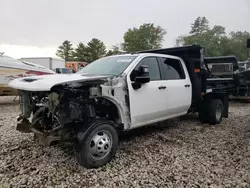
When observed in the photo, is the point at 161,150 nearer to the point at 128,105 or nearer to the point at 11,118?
the point at 128,105

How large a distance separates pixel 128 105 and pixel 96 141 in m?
0.86

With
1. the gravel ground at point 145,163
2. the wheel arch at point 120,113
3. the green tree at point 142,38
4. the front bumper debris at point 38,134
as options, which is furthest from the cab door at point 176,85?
the green tree at point 142,38

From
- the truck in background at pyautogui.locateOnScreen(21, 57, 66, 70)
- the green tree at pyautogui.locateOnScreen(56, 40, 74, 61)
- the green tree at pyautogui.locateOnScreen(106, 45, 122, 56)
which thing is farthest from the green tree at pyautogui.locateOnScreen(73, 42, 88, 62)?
the truck in background at pyautogui.locateOnScreen(21, 57, 66, 70)

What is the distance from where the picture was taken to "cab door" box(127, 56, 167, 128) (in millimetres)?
3719

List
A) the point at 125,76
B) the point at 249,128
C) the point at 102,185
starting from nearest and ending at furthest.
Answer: the point at 102,185 < the point at 125,76 < the point at 249,128

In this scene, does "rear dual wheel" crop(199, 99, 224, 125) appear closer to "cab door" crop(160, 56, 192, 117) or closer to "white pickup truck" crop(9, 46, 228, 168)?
"cab door" crop(160, 56, 192, 117)

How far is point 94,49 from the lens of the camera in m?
52.3

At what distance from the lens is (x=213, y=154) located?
3.72 metres

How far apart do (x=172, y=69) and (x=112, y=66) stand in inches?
61.6

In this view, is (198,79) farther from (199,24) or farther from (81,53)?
(199,24)

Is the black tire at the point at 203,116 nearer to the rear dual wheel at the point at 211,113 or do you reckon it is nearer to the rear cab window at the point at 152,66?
the rear dual wheel at the point at 211,113

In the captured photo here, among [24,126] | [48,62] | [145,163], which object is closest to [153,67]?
[145,163]

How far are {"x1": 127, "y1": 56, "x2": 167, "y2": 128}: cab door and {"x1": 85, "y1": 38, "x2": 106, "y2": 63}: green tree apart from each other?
49019mm

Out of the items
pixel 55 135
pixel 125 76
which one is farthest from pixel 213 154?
pixel 55 135
